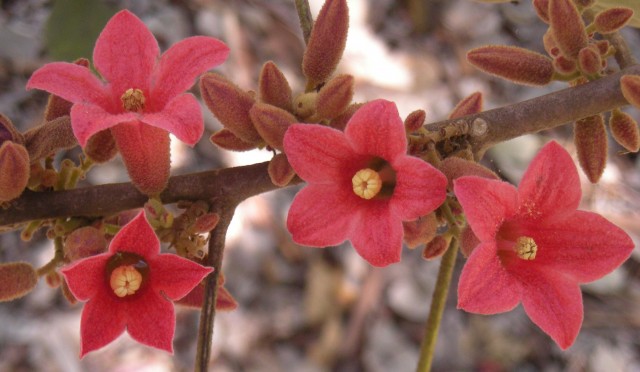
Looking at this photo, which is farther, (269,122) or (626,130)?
(626,130)

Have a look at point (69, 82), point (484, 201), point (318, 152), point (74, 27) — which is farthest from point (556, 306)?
point (74, 27)

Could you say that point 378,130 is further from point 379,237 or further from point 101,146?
point 101,146

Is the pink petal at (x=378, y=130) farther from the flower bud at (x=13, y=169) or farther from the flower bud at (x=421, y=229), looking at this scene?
the flower bud at (x=13, y=169)

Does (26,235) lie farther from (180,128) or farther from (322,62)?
(322,62)

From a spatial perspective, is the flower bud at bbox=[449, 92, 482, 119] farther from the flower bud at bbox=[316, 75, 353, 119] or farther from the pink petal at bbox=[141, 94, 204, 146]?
the pink petal at bbox=[141, 94, 204, 146]

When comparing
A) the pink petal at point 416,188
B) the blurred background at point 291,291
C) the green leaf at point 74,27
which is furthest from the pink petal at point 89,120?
the blurred background at point 291,291

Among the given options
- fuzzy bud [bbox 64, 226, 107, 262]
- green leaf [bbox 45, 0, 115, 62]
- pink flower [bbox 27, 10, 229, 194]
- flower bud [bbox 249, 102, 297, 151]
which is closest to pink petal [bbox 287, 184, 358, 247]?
flower bud [bbox 249, 102, 297, 151]

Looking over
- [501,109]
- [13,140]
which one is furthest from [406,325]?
[13,140]
